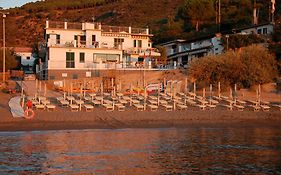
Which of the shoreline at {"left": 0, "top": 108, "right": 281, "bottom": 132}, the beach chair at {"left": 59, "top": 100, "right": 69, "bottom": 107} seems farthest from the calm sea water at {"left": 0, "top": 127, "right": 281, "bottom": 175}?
the beach chair at {"left": 59, "top": 100, "right": 69, "bottom": 107}

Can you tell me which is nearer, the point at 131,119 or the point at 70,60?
A: the point at 131,119

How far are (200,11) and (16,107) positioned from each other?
5785 centimetres

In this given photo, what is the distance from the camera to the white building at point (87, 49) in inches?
2320

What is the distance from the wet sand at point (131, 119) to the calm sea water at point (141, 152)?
1.60 meters

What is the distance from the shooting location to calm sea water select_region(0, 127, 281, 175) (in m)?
18.6

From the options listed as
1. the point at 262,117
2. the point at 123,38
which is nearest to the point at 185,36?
the point at 123,38

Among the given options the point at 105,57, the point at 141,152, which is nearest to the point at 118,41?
the point at 105,57

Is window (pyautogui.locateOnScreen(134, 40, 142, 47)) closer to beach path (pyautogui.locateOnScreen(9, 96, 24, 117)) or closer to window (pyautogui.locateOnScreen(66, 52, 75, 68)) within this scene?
window (pyautogui.locateOnScreen(66, 52, 75, 68))

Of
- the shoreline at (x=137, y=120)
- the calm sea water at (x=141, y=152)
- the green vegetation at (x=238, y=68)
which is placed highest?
the green vegetation at (x=238, y=68)

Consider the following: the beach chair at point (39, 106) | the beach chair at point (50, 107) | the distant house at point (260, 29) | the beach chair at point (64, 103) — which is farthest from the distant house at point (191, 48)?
the beach chair at point (39, 106)

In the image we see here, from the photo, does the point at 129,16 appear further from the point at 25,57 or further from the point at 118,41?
the point at 118,41

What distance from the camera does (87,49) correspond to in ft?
196

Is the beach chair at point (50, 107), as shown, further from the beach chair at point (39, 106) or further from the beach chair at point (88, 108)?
the beach chair at point (88, 108)

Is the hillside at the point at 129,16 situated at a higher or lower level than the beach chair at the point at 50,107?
higher
